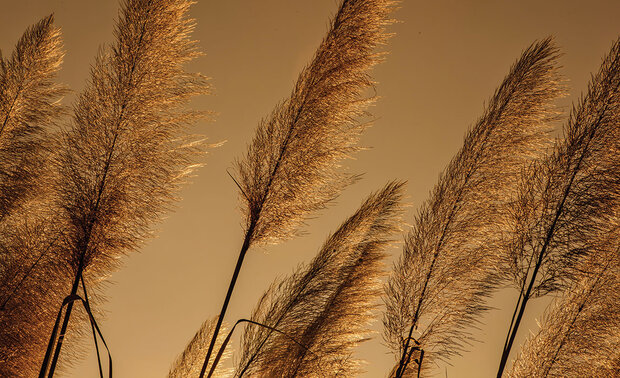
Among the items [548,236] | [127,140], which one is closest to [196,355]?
[127,140]

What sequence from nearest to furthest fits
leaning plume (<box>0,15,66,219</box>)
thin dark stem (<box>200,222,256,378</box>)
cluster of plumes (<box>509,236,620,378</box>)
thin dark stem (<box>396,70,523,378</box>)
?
thin dark stem (<box>200,222,256,378</box>), thin dark stem (<box>396,70,523,378</box>), cluster of plumes (<box>509,236,620,378</box>), leaning plume (<box>0,15,66,219</box>)

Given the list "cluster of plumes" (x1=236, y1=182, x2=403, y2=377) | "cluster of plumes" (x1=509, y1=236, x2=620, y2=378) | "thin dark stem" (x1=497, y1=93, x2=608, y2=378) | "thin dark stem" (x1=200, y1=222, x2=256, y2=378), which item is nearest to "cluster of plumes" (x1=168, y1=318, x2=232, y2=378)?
"cluster of plumes" (x1=236, y1=182, x2=403, y2=377)

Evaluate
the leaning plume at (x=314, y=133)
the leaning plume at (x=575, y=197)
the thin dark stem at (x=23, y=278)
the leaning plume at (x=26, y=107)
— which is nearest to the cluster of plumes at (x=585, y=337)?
the leaning plume at (x=575, y=197)

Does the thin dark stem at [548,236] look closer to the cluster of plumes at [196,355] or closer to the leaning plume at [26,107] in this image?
the cluster of plumes at [196,355]

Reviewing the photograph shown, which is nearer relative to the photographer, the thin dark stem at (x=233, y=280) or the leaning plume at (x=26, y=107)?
the thin dark stem at (x=233, y=280)

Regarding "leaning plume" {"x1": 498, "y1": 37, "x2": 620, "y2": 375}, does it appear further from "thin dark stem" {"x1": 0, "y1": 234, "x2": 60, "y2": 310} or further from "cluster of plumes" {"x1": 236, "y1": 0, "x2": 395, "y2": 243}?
"thin dark stem" {"x1": 0, "y1": 234, "x2": 60, "y2": 310}

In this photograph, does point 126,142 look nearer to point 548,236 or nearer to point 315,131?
point 315,131
